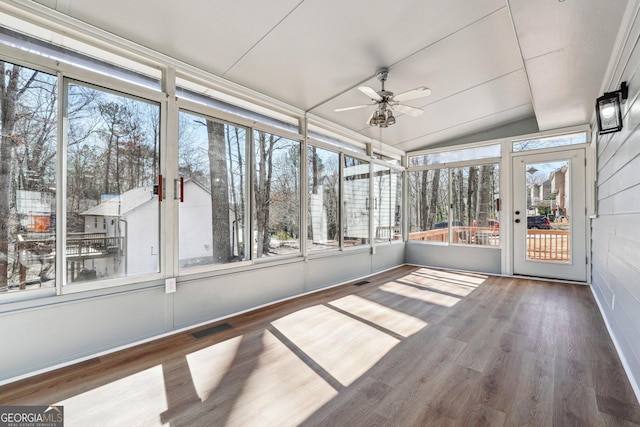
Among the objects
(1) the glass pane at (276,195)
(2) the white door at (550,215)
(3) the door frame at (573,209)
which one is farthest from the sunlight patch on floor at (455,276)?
(1) the glass pane at (276,195)

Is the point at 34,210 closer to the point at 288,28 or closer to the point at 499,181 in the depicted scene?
the point at 288,28

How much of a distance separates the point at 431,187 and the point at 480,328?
355 cm

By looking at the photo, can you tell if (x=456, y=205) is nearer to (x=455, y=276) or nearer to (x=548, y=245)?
(x=455, y=276)

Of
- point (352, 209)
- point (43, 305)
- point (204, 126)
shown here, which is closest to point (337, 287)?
point (352, 209)

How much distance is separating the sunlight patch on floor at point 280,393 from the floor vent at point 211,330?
680mm

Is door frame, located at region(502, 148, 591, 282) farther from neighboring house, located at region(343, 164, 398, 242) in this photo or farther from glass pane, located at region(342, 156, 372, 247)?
glass pane, located at region(342, 156, 372, 247)

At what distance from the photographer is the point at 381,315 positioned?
124 inches

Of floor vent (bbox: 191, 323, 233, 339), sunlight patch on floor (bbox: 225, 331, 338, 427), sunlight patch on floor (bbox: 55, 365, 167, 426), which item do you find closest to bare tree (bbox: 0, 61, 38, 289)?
sunlight patch on floor (bbox: 55, 365, 167, 426)

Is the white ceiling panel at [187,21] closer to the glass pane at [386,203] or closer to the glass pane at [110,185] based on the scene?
the glass pane at [110,185]

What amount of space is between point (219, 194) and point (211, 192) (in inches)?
3.6

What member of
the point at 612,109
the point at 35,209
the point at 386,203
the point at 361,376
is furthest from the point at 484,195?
the point at 35,209

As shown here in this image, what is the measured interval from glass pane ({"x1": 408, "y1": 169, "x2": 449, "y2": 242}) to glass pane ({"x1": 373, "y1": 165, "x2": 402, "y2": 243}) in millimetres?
309

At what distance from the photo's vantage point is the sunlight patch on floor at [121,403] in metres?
1.57

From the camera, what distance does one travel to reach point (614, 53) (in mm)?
2555
